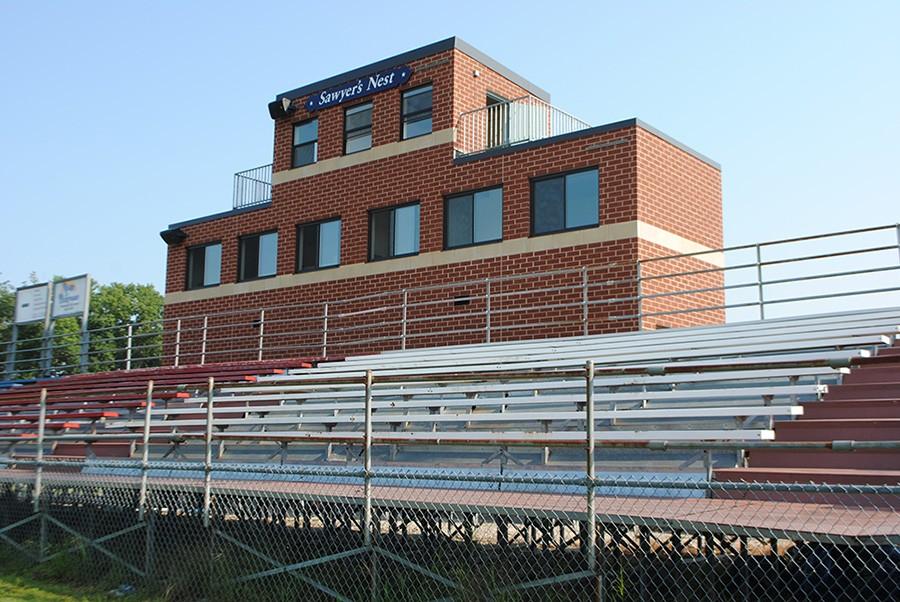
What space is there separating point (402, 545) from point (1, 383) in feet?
61.2

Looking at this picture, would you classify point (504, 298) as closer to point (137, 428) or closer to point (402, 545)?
point (137, 428)

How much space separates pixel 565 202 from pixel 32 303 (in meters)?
17.1

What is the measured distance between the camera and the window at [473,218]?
60.0 ft

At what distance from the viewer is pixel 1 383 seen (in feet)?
80.4

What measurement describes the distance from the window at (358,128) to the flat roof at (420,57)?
2.40ft

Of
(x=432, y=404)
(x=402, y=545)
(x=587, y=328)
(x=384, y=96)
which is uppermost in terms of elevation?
(x=384, y=96)

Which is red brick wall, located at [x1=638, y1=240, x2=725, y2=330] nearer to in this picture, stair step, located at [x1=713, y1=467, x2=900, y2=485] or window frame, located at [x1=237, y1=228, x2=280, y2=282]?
stair step, located at [x1=713, y1=467, x2=900, y2=485]

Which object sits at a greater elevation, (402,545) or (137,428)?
(137,428)

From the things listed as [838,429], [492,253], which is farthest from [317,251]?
[838,429]

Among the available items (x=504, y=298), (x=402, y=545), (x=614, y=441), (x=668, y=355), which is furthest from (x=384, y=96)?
(x=614, y=441)

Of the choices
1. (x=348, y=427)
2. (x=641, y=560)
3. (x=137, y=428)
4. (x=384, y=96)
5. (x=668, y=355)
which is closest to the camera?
(x=641, y=560)

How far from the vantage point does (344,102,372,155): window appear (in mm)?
20953

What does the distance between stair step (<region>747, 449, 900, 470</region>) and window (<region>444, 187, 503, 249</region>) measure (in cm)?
1032

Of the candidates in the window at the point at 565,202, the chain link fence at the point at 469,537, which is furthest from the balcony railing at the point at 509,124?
the chain link fence at the point at 469,537
